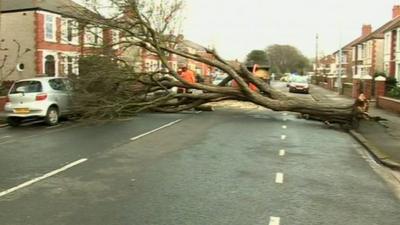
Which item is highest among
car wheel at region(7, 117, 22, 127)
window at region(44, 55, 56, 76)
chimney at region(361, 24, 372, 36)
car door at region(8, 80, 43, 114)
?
chimney at region(361, 24, 372, 36)

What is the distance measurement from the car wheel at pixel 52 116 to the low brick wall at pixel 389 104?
14901 millimetres

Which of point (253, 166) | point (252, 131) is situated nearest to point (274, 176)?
point (253, 166)

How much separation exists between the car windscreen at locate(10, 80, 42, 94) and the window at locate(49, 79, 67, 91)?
20.3 inches

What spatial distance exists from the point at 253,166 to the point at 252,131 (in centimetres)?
654

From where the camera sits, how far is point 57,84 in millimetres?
19391

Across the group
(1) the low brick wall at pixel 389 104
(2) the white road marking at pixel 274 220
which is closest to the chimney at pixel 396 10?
(1) the low brick wall at pixel 389 104

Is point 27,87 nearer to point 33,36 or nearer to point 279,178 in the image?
point 279,178

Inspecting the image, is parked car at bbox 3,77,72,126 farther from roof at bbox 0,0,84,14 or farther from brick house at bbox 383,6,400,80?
brick house at bbox 383,6,400,80

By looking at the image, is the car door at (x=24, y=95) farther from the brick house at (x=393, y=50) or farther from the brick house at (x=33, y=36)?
the brick house at (x=393, y=50)

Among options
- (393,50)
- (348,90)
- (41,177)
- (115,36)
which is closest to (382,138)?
(41,177)

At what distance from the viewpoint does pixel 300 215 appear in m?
6.75

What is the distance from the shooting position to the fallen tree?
19344mm

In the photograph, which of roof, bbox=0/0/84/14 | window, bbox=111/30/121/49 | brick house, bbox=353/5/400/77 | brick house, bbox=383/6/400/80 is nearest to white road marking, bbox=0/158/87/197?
window, bbox=111/30/121/49

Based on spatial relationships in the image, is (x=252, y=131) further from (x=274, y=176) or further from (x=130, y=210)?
(x=130, y=210)
